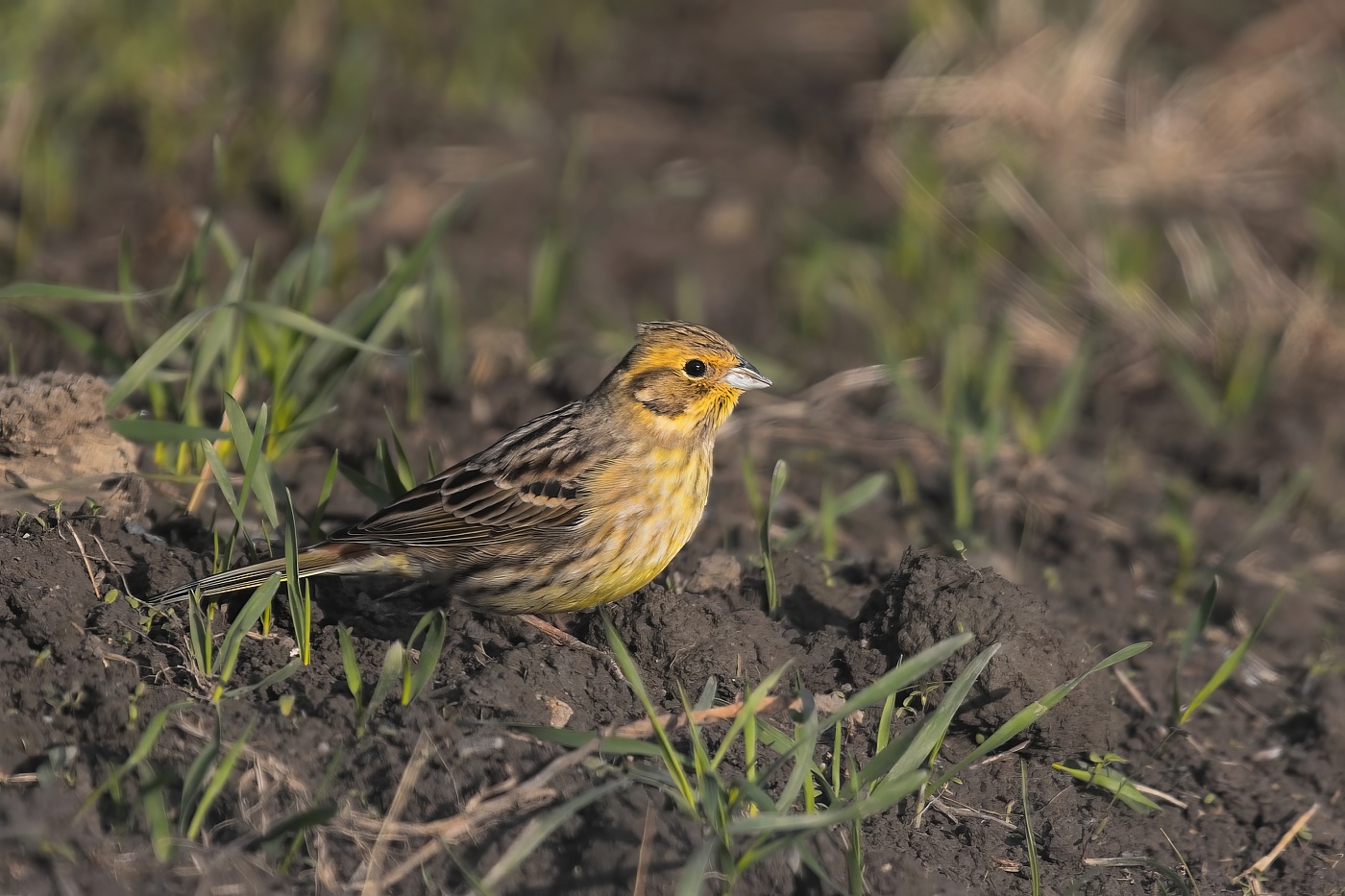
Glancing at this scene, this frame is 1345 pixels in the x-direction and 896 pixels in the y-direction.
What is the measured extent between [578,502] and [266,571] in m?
1.01

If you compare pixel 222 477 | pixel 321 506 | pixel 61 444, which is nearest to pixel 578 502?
pixel 321 506

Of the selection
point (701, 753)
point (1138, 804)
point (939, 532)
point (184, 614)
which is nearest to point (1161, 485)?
point (939, 532)

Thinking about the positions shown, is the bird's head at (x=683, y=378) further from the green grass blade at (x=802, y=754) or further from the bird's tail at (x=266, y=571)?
the green grass blade at (x=802, y=754)

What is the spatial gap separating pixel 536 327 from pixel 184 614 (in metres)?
2.86

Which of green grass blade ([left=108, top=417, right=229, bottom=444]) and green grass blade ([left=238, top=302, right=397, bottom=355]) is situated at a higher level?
green grass blade ([left=238, top=302, right=397, bottom=355])

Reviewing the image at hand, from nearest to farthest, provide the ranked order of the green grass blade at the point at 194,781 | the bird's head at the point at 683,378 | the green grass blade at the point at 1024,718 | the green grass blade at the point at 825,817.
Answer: the green grass blade at the point at 825,817 → the green grass blade at the point at 194,781 → the green grass blade at the point at 1024,718 → the bird's head at the point at 683,378

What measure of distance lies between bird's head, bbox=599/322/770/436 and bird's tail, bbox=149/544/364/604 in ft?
3.54

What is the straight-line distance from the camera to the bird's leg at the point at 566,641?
14.9ft

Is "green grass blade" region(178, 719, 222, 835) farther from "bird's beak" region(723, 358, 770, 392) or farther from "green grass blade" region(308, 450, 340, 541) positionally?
"bird's beak" region(723, 358, 770, 392)

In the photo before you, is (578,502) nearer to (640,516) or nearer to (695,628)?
(640,516)

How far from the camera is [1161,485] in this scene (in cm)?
702

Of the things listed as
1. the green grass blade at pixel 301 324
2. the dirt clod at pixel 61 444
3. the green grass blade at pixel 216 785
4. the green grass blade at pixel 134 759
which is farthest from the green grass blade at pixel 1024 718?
the dirt clod at pixel 61 444

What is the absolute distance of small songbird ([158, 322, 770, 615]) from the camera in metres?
4.80

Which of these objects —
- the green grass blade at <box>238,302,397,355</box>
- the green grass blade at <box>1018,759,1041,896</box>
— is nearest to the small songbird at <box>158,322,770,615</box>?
the green grass blade at <box>238,302,397,355</box>
